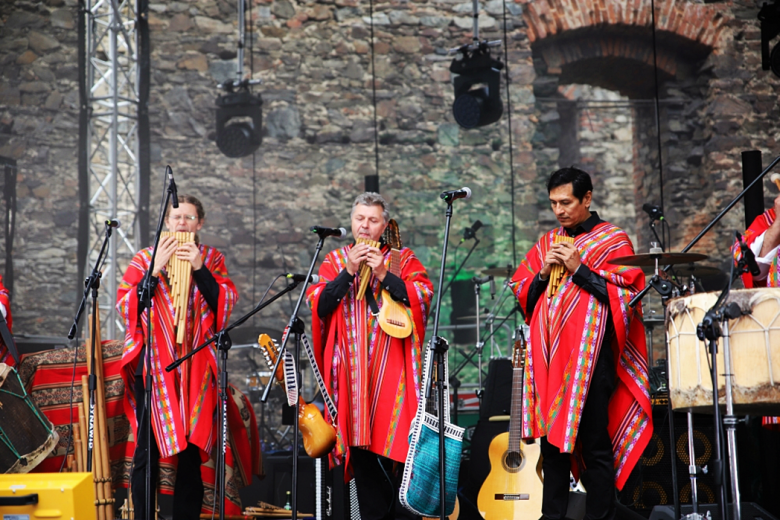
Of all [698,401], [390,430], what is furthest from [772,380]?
[390,430]

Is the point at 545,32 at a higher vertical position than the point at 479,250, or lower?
higher

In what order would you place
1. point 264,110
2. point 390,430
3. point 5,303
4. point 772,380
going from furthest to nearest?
→ point 264,110
point 5,303
point 390,430
point 772,380

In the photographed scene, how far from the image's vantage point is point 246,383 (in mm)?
7848

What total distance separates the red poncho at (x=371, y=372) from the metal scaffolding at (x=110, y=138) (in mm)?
4154

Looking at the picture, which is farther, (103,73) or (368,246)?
(103,73)

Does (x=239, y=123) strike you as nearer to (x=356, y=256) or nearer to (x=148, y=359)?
(x=148, y=359)

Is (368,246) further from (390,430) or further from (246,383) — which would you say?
(246,383)

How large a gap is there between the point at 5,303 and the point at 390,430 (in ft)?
8.10

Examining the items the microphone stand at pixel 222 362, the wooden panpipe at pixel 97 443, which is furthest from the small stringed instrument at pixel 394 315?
the wooden panpipe at pixel 97 443

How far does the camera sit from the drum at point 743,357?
301cm

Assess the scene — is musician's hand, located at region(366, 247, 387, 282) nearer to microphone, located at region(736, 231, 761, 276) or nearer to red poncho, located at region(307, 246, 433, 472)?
red poncho, located at region(307, 246, 433, 472)

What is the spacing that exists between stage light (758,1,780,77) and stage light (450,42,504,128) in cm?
223

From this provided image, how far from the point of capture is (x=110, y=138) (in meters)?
7.62

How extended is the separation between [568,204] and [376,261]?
90 centimetres
